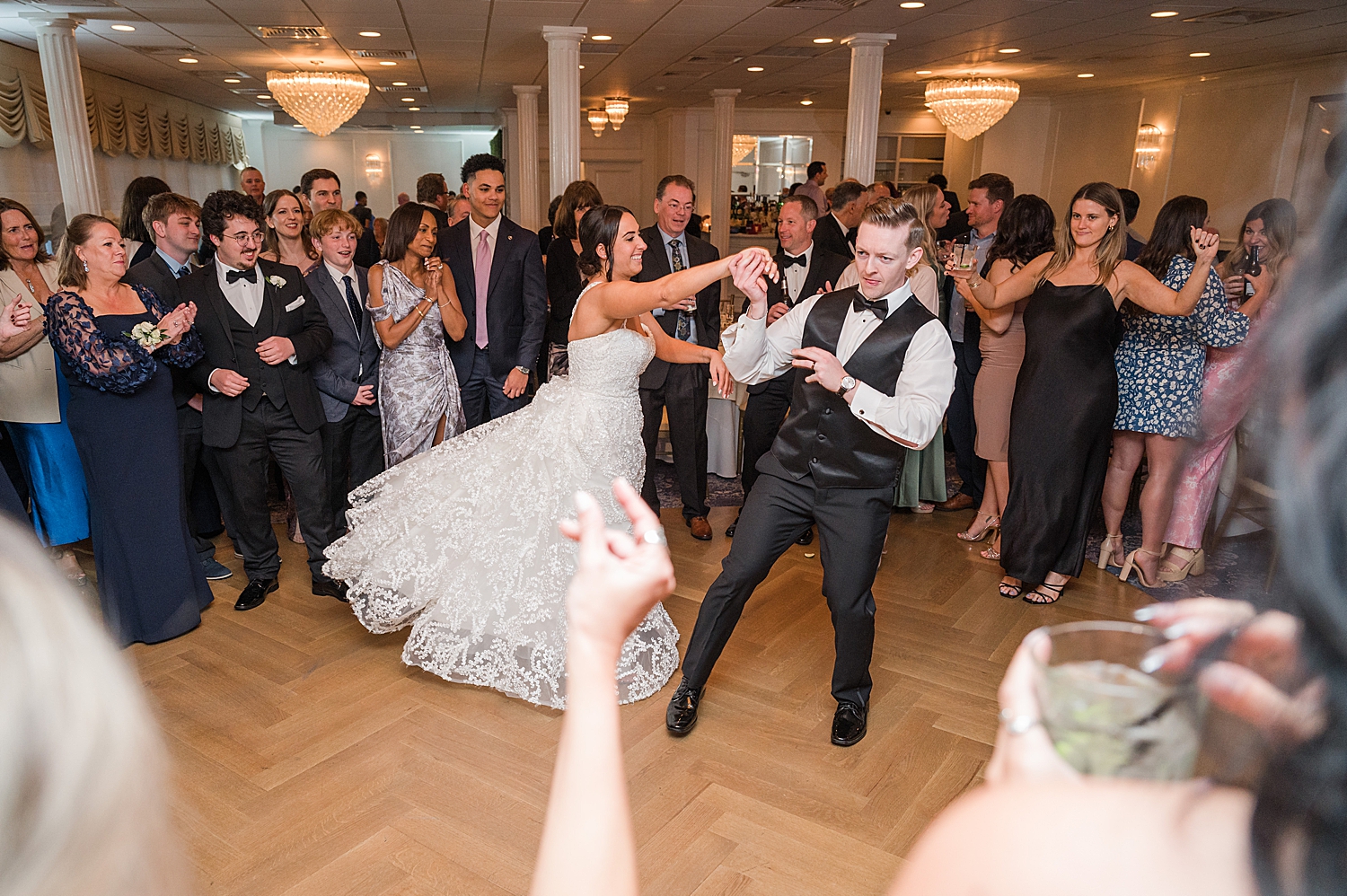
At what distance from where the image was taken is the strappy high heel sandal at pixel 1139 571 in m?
4.14

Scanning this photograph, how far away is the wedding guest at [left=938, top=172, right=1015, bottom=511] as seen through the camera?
192 inches

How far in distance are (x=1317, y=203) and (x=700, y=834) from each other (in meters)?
2.27

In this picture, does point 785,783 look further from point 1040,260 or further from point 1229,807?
point 1040,260

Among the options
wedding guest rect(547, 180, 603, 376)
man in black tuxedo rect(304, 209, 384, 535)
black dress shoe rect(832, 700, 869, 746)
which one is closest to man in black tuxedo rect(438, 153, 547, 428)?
wedding guest rect(547, 180, 603, 376)

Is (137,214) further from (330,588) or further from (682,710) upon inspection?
(682,710)

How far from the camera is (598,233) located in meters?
3.44

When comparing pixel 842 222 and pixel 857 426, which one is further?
pixel 842 222

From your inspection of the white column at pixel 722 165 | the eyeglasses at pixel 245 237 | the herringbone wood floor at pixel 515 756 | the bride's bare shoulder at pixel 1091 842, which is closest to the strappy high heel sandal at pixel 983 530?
the herringbone wood floor at pixel 515 756

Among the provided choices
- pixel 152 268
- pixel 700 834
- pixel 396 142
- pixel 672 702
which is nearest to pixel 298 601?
pixel 152 268

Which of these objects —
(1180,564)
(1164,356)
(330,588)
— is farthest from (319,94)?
(1180,564)

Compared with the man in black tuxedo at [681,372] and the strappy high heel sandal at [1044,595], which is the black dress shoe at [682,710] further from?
the strappy high heel sandal at [1044,595]

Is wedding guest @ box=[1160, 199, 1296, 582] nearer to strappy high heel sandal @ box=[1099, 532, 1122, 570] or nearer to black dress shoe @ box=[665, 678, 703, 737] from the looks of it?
strappy high heel sandal @ box=[1099, 532, 1122, 570]

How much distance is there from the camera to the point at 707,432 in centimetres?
547

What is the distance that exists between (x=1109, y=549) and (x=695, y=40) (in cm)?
569
